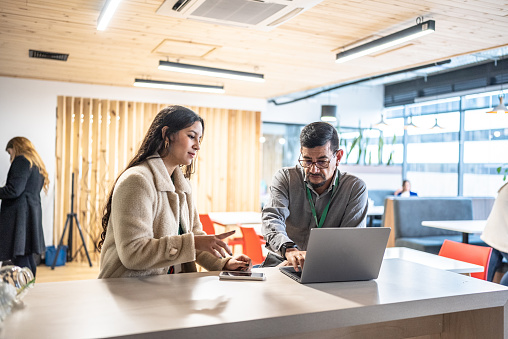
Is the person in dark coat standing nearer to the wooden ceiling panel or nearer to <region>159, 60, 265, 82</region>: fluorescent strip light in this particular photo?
the wooden ceiling panel

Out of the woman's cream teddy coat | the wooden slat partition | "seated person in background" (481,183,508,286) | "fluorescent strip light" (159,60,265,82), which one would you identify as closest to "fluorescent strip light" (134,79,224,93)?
the wooden slat partition

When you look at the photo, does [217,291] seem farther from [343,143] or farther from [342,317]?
[343,143]

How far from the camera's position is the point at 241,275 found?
213cm

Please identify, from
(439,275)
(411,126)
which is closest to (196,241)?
(439,275)

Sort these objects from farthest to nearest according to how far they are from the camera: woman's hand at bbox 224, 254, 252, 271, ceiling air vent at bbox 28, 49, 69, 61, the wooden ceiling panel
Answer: ceiling air vent at bbox 28, 49, 69, 61 < the wooden ceiling panel < woman's hand at bbox 224, 254, 252, 271

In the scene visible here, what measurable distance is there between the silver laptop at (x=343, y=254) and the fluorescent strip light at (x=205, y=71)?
13.4 feet

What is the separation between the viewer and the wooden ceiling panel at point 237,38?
3994 mm

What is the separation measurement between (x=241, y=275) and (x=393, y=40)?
3.09 metres

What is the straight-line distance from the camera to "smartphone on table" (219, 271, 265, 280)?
2086 millimetres

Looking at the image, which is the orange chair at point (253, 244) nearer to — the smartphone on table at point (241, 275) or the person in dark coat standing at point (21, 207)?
the smartphone on table at point (241, 275)

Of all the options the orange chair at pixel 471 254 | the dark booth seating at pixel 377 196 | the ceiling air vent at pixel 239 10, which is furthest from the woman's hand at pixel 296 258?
the dark booth seating at pixel 377 196

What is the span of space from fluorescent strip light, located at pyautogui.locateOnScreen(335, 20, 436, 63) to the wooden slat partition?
382 centimetres

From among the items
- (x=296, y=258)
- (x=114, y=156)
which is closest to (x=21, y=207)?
(x=114, y=156)

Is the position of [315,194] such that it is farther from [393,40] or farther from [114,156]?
[114,156]
